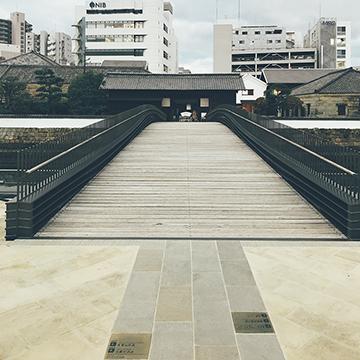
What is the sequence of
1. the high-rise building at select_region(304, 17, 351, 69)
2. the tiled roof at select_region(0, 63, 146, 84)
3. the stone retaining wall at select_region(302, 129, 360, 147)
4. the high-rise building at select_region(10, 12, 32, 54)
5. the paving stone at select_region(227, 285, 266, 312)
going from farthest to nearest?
1. the high-rise building at select_region(10, 12, 32, 54)
2. the high-rise building at select_region(304, 17, 351, 69)
3. the tiled roof at select_region(0, 63, 146, 84)
4. the stone retaining wall at select_region(302, 129, 360, 147)
5. the paving stone at select_region(227, 285, 266, 312)

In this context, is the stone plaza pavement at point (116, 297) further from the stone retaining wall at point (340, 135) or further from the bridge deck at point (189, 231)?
the stone retaining wall at point (340, 135)

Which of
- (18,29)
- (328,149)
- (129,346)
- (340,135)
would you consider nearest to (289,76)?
(340,135)

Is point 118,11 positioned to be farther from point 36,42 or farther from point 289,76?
point 36,42

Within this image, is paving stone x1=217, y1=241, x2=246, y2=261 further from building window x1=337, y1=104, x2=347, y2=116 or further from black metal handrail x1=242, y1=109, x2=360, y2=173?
building window x1=337, y1=104, x2=347, y2=116

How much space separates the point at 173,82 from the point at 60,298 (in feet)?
119

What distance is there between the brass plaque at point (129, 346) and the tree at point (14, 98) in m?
36.7

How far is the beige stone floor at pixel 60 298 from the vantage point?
164 inches

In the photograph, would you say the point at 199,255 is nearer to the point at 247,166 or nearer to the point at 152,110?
the point at 247,166

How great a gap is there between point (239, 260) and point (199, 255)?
70cm

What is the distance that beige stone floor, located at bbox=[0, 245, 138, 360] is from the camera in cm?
417

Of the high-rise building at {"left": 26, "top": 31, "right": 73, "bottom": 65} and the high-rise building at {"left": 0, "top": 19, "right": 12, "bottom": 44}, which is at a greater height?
the high-rise building at {"left": 0, "top": 19, "right": 12, "bottom": 44}

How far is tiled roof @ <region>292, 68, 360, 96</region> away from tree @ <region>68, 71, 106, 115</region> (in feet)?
74.7

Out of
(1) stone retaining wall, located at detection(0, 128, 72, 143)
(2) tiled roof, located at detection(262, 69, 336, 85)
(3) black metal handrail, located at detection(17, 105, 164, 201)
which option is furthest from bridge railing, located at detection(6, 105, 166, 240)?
(2) tiled roof, located at detection(262, 69, 336, 85)

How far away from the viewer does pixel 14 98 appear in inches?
1511
